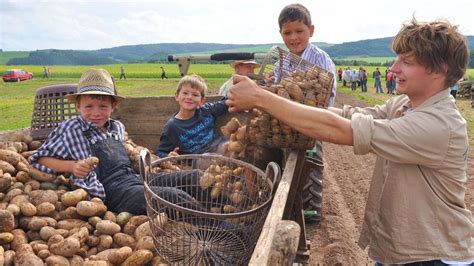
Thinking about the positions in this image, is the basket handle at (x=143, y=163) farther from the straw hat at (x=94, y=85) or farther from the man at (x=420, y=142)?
the straw hat at (x=94, y=85)

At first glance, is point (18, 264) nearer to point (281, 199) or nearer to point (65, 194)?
point (65, 194)

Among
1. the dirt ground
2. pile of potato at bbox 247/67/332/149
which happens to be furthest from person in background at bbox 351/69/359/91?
pile of potato at bbox 247/67/332/149

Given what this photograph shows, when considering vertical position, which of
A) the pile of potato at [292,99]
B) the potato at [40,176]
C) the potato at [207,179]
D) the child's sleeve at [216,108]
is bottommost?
the potato at [40,176]

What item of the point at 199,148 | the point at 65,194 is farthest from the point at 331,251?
the point at 65,194

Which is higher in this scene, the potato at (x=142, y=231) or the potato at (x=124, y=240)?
the potato at (x=142, y=231)

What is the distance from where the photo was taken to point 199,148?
14.5 ft

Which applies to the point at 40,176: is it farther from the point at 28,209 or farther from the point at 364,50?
the point at 364,50

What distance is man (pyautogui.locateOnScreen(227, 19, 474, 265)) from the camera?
6.93ft

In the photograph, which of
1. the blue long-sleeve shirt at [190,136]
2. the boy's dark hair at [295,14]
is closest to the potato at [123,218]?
the blue long-sleeve shirt at [190,136]

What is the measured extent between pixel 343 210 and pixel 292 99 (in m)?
3.72

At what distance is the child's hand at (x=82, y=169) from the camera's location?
3.03m

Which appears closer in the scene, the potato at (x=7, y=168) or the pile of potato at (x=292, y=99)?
the pile of potato at (x=292, y=99)

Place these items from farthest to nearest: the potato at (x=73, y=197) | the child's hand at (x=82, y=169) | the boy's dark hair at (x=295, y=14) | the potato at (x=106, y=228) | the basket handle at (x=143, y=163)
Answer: the boy's dark hair at (x=295, y=14) < the child's hand at (x=82, y=169) < the potato at (x=73, y=197) < the potato at (x=106, y=228) < the basket handle at (x=143, y=163)

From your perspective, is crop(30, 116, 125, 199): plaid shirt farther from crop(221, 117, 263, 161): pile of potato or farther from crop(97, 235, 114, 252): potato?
crop(221, 117, 263, 161): pile of potato
